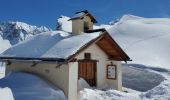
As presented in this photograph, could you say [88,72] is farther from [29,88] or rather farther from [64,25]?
[64,25]

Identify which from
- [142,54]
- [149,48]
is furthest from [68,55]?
[149,48]

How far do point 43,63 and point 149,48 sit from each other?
71.0 feet

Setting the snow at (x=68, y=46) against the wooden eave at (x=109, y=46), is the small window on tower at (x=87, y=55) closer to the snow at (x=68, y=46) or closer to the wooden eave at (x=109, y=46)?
the wooden eave at (x=109, y=46)

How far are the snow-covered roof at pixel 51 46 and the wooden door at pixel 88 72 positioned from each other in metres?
2.04

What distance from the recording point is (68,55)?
61.7ft

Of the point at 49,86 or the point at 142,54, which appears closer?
the point at 49,86

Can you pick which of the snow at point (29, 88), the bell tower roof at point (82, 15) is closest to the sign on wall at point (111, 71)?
the bell tower roof at point (82, 15)

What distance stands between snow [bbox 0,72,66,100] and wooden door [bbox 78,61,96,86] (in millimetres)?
3445

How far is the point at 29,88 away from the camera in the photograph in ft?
60.1

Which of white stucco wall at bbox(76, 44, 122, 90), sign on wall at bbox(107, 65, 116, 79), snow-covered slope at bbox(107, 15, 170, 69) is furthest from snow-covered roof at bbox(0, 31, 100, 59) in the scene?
snow-covered slope at bbox(107, 15, 170, 69)

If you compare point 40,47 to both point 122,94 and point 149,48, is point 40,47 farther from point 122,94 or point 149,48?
point 149,48

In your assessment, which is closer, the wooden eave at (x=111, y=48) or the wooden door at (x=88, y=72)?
the wooden eave at (x=111, y=48)

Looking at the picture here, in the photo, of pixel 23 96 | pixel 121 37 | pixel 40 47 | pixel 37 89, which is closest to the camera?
pixel 23 96

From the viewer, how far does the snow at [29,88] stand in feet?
57.0
